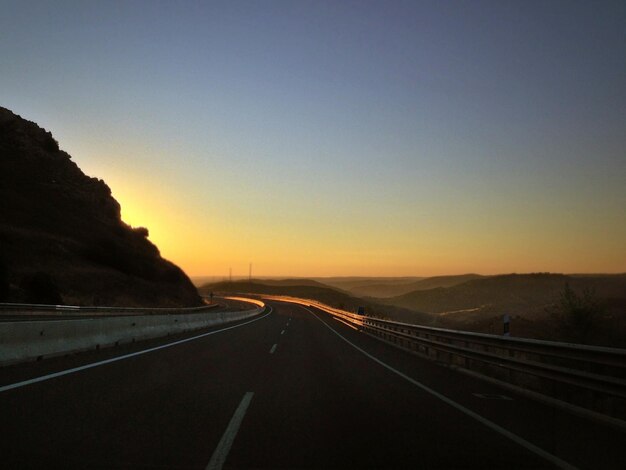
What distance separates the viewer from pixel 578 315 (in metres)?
22.7

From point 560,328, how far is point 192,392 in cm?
2038

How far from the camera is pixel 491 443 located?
6.27 meters

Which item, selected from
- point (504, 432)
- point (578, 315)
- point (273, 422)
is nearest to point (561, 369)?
point (504, 432)

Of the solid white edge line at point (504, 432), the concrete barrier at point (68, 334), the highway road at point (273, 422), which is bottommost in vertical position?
the solid white edge line at point (504, 432)

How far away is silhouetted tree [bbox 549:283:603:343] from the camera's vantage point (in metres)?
22.2

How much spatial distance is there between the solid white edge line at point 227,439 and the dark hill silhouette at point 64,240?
124 feet

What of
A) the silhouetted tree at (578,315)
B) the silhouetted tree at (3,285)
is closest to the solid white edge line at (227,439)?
the silhouetted tree at (578,315)

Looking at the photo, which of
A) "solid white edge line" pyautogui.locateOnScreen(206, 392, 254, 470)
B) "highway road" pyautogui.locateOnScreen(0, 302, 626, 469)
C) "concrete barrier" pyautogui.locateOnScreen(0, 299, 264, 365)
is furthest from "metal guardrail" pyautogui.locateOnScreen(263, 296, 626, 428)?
"concrete barrier" pyautogui.locateOnScreen(0, 299, 264, 365)

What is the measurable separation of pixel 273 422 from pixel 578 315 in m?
20.0

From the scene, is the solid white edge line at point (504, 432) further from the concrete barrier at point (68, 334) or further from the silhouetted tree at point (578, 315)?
the silhouetted tree at point (578, 315)

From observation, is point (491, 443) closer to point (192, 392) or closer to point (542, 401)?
point (542, 401)

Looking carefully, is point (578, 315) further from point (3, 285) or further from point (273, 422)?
point (3, 285)

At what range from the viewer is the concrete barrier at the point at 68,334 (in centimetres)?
1125

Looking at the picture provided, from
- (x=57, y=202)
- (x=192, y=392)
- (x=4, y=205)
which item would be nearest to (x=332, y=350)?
(x=192, y=392)
